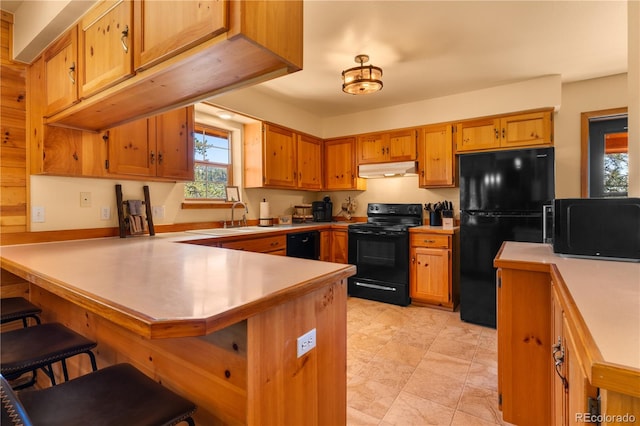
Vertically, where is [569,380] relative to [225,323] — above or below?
below

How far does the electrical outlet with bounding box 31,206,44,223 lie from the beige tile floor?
92.3 inches

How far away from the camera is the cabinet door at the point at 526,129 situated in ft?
10.7

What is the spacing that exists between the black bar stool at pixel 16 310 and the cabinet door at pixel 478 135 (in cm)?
401

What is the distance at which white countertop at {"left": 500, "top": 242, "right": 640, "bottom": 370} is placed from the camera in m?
0.60

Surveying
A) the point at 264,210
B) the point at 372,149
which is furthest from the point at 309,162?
the point at 264,210

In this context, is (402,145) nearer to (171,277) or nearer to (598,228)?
(598,228)

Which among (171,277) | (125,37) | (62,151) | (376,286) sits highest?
(125,37)

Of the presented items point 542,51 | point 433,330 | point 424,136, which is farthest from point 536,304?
point 424,136

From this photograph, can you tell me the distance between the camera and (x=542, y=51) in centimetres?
A: 272

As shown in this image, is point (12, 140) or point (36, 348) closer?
point (36, 348)

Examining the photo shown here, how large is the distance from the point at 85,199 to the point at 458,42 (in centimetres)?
319

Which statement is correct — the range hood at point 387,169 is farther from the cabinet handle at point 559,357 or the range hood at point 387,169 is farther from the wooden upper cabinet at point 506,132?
the cabinet handle at point 559,357

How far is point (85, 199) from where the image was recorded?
7.61ft

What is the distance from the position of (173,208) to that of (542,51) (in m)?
3.62
